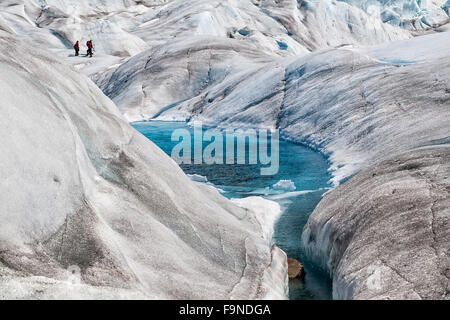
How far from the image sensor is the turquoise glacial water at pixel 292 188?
772 cm

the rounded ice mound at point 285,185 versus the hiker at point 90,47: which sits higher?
the rounded ice mound at point 285,185

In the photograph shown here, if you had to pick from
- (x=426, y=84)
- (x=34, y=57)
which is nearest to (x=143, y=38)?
(x=426, y=84)

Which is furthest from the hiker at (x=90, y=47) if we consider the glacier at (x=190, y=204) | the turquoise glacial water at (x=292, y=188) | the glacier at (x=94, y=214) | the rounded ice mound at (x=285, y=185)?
the glacier at (x=94, y=214)

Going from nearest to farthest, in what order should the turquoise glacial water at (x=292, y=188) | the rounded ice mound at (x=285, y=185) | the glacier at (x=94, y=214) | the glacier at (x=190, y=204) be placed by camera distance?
the glacier at (x=94, y=214), the glacier at (x=190, y=204), the turquoise glacial water at (x=292, y=188), the rounded ice mound at (x=285, y=185)

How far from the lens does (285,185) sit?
43.4ft

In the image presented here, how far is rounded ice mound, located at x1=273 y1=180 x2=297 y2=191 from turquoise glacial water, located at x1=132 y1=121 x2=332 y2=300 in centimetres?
2

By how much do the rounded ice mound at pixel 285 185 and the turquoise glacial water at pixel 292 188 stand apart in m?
0.02

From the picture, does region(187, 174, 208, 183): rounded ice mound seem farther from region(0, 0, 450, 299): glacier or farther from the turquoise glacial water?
region(0, 0, 450, 299): glacier

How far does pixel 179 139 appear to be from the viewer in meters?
20.8

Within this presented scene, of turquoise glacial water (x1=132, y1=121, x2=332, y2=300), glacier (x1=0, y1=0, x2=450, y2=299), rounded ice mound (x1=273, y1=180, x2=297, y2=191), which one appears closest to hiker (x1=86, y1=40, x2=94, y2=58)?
turquoise glacial water (x1=132, y1=121, x2=332, y2=300)

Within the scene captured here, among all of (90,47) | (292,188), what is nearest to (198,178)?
(292,188)

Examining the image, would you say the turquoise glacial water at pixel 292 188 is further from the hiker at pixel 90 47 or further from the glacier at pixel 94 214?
the hiker at pixel 90 47

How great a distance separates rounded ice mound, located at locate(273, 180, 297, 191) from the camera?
517 inches
